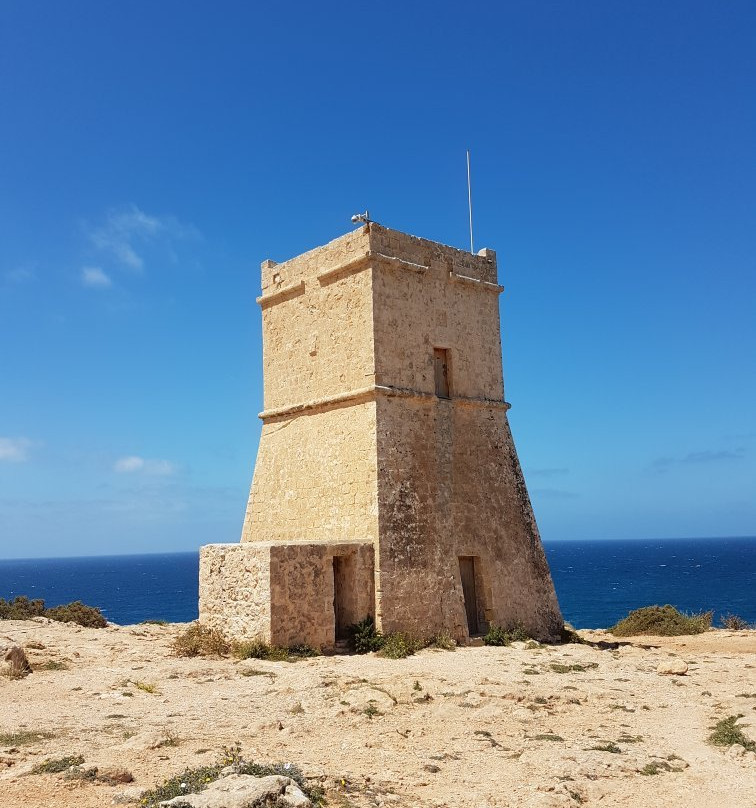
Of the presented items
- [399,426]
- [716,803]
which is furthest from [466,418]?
[716,803]

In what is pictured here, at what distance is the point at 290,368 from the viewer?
1658 cm

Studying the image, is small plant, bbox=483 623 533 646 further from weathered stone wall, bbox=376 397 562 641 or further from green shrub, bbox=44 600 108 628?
green shrub, bbox=44 600 108 628

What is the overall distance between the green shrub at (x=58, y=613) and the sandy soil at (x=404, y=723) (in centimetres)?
454

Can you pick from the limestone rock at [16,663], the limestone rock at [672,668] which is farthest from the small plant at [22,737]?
the limestone rock at [672,668]

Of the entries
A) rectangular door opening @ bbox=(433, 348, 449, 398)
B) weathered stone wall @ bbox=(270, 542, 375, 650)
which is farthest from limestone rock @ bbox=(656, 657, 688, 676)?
rectangular door opening @ bbox=(433, 348, 449, 398)

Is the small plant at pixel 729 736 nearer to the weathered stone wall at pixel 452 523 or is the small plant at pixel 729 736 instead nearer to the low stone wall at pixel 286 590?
the weathered stone wall at pixel 452 523

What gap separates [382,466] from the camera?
14227mm

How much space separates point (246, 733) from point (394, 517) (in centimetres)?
654

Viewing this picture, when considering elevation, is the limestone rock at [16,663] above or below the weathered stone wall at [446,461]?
below

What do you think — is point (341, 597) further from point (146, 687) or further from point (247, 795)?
point (247, 795)

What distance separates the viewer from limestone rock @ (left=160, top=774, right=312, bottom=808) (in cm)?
541

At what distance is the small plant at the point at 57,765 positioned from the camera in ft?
20.9

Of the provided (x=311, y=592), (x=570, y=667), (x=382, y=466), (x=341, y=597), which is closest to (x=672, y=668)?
(x=570, y=667)

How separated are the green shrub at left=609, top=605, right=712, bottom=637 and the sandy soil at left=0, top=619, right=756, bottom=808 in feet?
15.3
